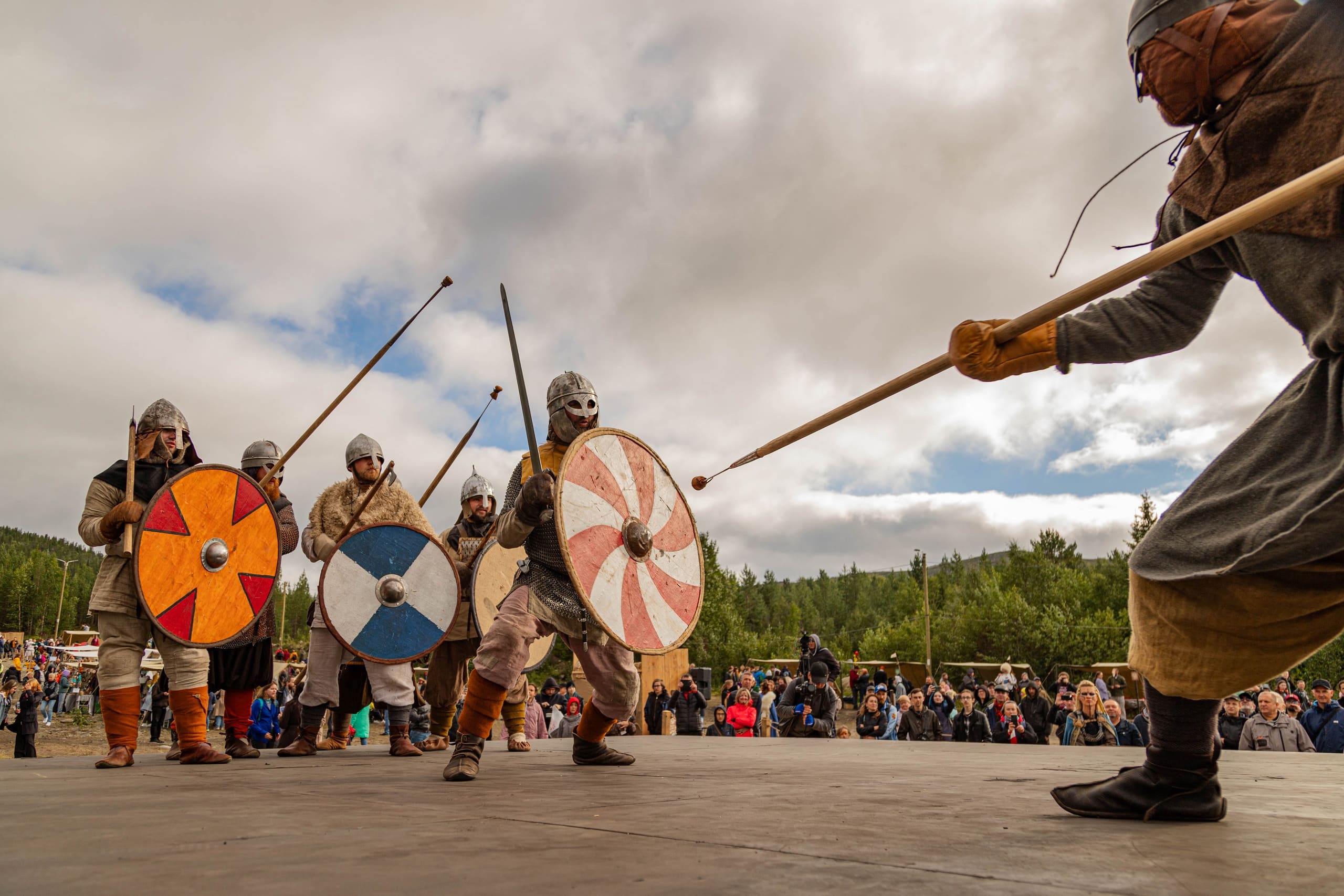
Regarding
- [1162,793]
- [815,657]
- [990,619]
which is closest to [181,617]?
[1162,793]

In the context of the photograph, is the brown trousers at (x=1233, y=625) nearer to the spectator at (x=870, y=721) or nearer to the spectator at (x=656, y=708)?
the spectator at (x=870, y=721)

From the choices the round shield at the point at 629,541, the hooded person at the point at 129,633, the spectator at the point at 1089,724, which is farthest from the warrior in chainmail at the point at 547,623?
the spectator at the point at 1089,724

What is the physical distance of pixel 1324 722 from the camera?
8.08 m

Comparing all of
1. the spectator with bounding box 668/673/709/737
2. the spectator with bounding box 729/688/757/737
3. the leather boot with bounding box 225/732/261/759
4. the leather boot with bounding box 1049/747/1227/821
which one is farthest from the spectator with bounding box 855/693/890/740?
the leather boot with bounding box 1049/747/1227/821

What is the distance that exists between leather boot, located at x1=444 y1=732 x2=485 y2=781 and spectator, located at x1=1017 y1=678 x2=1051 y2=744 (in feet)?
27.0

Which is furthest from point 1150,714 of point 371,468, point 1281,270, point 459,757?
point 371,468

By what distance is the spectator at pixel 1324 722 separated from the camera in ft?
25.2

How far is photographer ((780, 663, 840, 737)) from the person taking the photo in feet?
33.5

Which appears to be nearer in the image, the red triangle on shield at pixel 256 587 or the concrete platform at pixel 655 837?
the concrete platform at pixel 655 837

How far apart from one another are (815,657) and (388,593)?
6.49 meters

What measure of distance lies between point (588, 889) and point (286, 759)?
4.35 m

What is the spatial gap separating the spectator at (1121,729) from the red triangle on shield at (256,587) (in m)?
7.24

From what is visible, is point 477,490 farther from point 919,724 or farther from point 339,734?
point 919,724

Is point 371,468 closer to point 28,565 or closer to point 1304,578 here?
point 1304,578
